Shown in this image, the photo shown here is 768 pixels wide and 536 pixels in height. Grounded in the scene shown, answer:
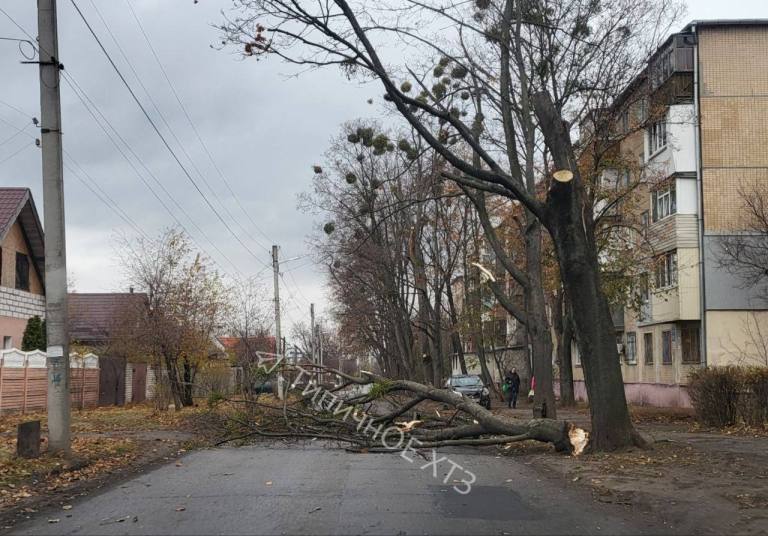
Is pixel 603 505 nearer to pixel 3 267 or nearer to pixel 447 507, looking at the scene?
pixel 447 507

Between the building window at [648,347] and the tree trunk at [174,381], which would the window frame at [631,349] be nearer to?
the building window at [648,347]

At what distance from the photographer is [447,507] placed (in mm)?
9359

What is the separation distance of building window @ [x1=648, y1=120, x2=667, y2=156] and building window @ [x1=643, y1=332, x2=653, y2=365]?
27.4 ft

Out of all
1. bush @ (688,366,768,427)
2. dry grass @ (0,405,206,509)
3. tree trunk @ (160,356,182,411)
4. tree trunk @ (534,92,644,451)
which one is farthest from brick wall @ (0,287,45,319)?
bush @ (688,366,768,427)

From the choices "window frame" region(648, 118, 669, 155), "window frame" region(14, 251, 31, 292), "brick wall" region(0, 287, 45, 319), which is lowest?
"brick wall" region(0, 287, 45, 319)

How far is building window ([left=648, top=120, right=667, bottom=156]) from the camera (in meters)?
32.2

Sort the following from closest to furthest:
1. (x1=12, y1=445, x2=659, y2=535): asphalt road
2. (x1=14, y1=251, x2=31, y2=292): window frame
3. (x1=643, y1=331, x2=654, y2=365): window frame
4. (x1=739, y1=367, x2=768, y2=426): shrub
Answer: (x1=12, y1=445, x2=659, y2=535): asphalt road, (x1=739, y1=367, x2=768, y2=426): shrub, (x1=14, y1=251, x2=31, y2=292): window frame, (x1=643, y1=331, x2=654, y2=365): window frame

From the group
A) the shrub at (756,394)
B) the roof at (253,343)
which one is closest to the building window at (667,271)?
the shrub at (756,394)

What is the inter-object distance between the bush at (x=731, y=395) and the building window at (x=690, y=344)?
35.9 ft

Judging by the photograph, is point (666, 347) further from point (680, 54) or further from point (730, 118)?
point (680, 54)

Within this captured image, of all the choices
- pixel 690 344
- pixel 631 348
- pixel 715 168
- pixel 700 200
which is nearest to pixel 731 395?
pixel 700 200

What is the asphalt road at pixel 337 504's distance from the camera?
26.9ft

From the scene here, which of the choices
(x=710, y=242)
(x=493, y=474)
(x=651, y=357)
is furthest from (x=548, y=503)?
(x=651, y=357)

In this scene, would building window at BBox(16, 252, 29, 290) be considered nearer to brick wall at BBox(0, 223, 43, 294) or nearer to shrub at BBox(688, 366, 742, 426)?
brick wall at BBox(0, 223, 43, 294)
